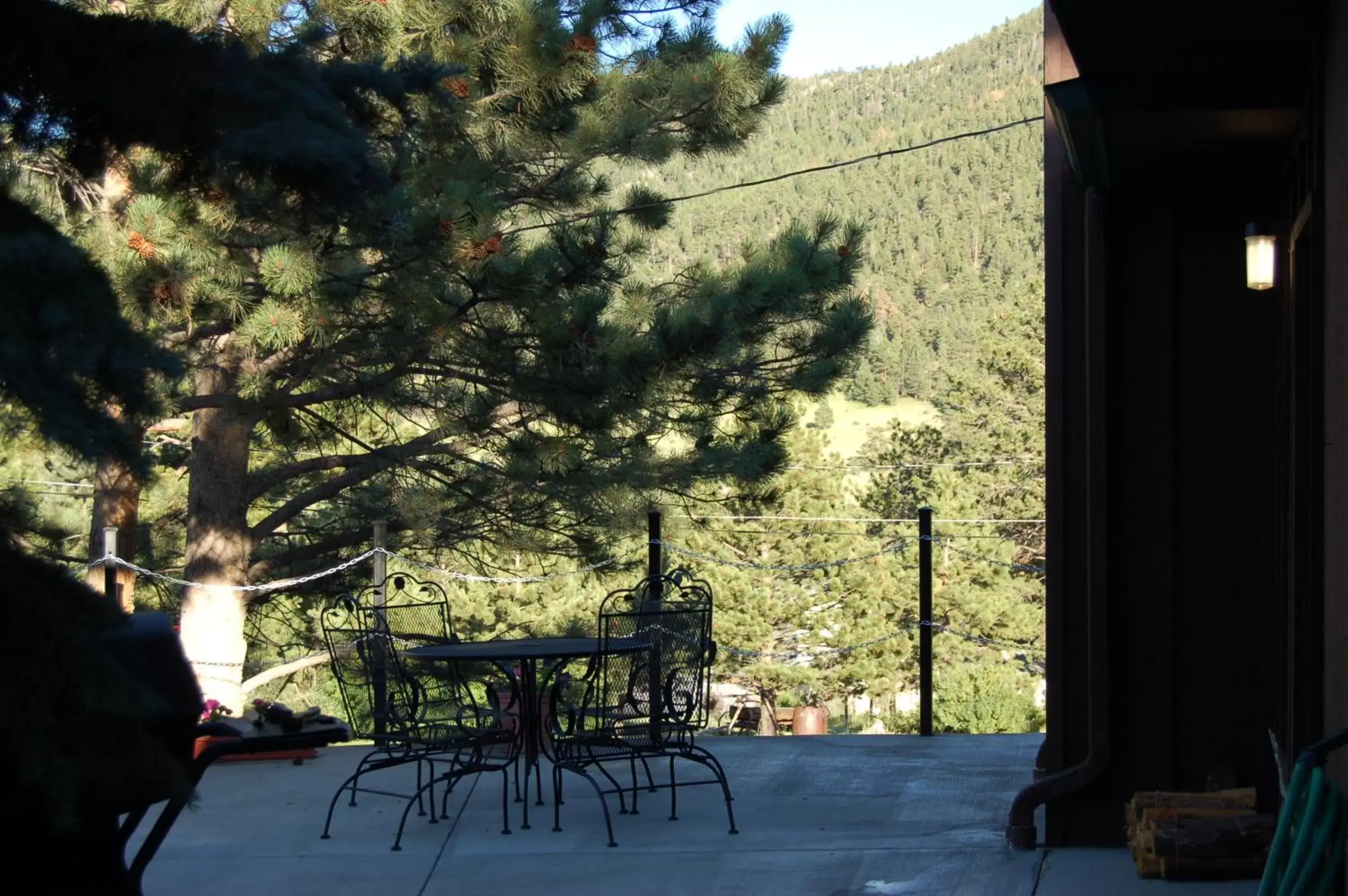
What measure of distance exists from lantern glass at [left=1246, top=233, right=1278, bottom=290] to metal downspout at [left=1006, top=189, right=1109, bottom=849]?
473 mm

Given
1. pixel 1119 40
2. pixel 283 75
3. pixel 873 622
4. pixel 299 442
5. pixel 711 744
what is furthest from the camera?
pixel 873 622

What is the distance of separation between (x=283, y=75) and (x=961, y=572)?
39.8m

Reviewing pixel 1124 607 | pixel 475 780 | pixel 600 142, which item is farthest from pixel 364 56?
pixel 1124 607

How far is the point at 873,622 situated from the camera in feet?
129

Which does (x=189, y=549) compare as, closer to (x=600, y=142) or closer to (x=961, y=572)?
(x=600, y=142)

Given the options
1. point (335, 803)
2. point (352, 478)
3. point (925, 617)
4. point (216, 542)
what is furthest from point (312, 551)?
point (335, 803)

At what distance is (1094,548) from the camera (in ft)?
15.7

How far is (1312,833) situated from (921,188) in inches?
2835

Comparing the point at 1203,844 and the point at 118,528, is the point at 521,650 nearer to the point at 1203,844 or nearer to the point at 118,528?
the point at 1203,844

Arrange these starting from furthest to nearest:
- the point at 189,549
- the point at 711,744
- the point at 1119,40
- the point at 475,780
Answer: the point at 189,549 < the point at 711,744 < the point at 475,780 < the point at 1119,40

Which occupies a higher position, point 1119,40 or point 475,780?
point 1119,40

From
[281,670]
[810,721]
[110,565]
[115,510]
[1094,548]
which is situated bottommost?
[810,721]

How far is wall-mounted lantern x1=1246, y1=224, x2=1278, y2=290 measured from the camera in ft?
14.5

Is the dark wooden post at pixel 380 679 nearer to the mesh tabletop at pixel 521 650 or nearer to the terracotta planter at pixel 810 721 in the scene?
the mesh tabletop at pixel 521 650
